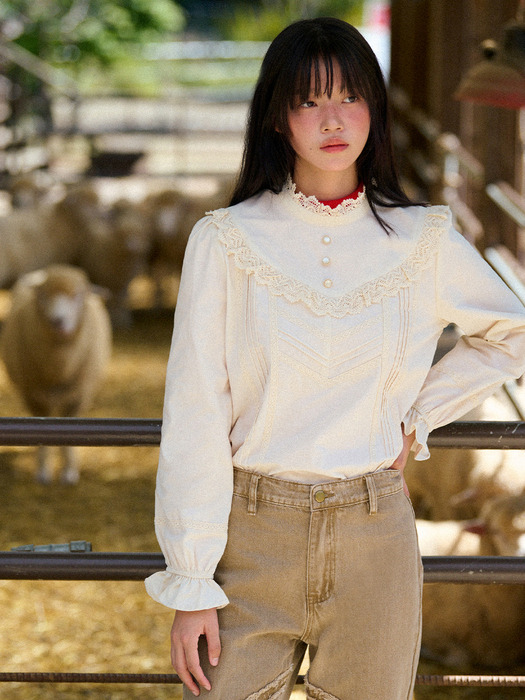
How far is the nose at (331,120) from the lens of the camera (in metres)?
1.32

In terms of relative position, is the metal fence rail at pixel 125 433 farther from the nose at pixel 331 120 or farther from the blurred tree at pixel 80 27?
the blurred tree at pixel 80 27

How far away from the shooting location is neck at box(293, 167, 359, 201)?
1407 millimetres

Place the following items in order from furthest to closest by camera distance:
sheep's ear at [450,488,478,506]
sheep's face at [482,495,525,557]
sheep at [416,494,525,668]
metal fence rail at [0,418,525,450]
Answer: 1. sheep's ear at [450,488,478,506]
2. sheep at [416,494,525,668]
3. sheep's face at [482,495,525,557]
4. metal fence rail at [0,418,525,450]

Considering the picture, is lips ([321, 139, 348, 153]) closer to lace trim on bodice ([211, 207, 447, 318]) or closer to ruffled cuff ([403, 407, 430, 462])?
→ lace trim on bodice ([211, 207, 447, 318])

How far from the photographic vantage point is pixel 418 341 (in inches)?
55.0

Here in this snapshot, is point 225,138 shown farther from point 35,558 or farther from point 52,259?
point 35,558

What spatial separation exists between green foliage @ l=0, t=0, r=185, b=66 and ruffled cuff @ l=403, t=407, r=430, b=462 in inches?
573

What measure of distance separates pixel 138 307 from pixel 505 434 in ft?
24.3

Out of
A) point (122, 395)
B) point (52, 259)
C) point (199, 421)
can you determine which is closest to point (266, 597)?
point (199, 421)

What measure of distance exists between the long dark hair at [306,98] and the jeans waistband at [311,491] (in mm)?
412

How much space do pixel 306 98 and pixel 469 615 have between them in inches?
82.0

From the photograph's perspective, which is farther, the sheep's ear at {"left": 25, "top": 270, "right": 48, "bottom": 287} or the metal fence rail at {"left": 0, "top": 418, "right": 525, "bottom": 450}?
the sheep's ear at {"left": 25, "top": 270, "right": 48, "bottom": 287}

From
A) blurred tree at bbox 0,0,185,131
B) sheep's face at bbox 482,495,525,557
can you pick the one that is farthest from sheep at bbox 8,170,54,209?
sheep's face at bbox 482,495,525,557

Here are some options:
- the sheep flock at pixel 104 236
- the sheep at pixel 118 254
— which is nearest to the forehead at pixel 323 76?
the sheep flock at pixel 104 236
